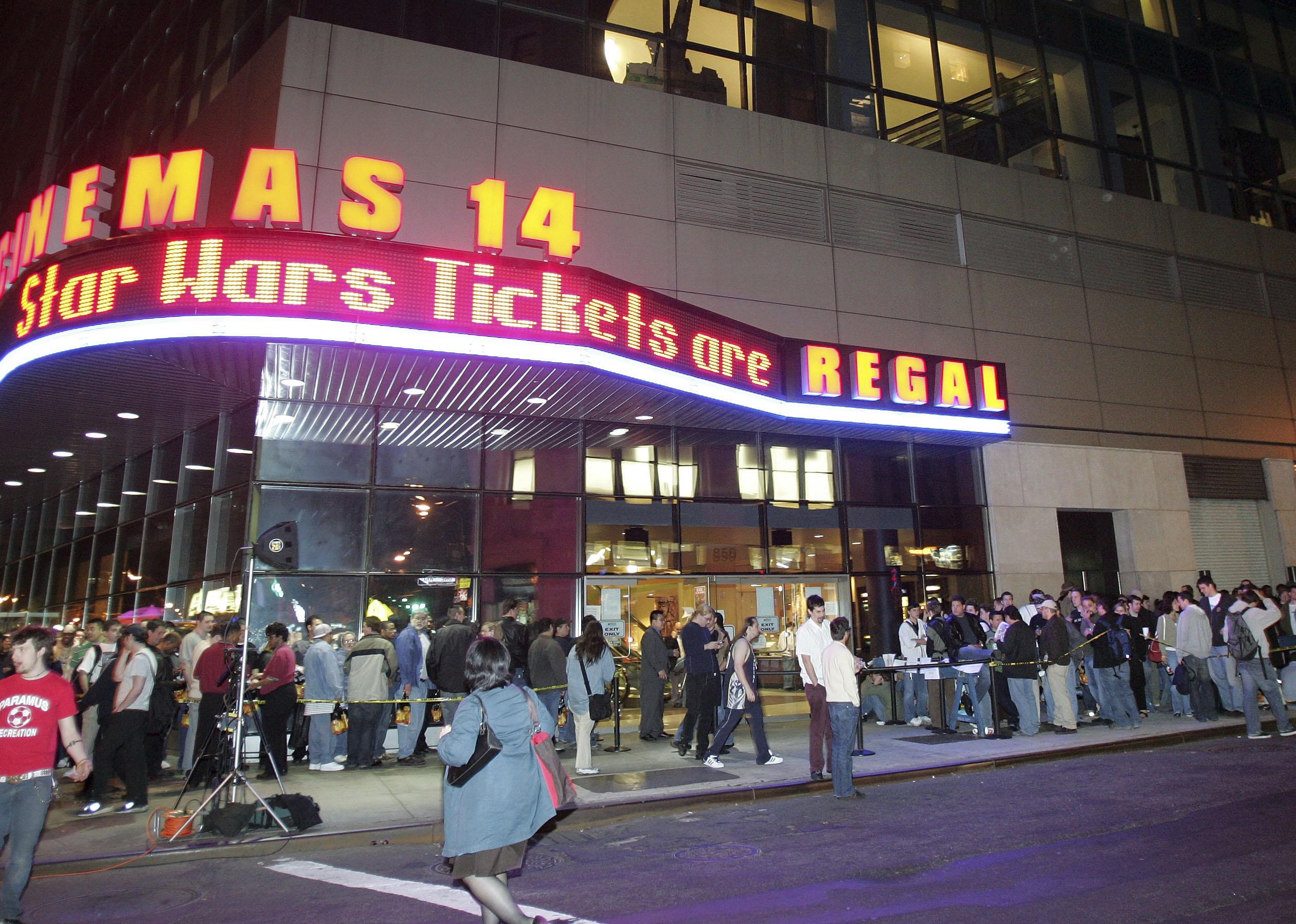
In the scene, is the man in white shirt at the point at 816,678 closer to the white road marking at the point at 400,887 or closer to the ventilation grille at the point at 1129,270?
the white road marking at the point at 400,887

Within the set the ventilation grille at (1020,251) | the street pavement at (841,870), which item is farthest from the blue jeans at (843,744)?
the ventilation grille at (1020,251)

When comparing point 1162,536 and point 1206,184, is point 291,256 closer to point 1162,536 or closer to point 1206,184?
point 1162,536

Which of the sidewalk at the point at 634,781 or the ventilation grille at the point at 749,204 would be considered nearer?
the sidewalk at the point at 634,781

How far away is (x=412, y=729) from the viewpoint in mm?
11938

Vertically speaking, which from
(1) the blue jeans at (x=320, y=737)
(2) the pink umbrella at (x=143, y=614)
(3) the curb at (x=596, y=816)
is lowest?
(3) the curb at (x=596, y=816)

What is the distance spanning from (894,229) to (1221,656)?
10.5 meters

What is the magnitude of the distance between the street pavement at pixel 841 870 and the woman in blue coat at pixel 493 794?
1050 mm

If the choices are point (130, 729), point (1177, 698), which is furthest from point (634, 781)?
point (1177, 698)

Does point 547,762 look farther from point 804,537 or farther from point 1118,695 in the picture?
point 804,537

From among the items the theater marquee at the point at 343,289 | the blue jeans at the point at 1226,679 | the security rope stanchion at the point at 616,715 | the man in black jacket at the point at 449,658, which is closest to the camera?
the theater marquee at the point at 343,289

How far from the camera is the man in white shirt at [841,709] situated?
29.9 ft

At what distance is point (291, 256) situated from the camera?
10.5 m

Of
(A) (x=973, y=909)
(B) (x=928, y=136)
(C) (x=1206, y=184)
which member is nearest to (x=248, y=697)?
(A) (x=973, y=909)

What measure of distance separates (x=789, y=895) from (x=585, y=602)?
9309 millimetres
